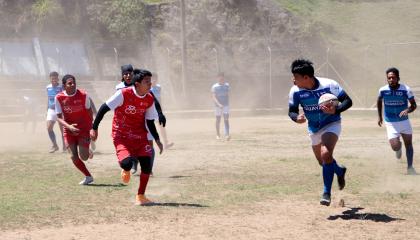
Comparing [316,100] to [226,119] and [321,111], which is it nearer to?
[321,111]

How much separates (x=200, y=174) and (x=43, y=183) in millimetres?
2853

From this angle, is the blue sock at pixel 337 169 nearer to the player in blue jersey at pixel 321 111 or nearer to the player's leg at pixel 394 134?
the player in blue jersey at pixel 321 111

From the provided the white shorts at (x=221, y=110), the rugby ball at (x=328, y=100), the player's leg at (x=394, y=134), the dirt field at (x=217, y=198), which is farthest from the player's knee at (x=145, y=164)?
the white shorts at (x=221, y=110)

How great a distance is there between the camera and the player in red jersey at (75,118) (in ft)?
38.5

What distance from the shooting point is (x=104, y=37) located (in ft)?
143

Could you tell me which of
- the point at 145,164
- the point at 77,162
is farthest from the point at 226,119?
the point at 145,164

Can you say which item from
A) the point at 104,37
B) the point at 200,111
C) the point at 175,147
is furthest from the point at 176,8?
the point at 175,147

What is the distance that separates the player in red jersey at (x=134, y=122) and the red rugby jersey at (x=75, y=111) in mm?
2595

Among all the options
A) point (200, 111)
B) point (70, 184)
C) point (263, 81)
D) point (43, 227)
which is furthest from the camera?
point (263, 81)

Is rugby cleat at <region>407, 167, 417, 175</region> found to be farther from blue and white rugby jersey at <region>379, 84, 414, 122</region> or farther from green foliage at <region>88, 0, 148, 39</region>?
green foliage at <region>88, 0, 148, 39</region>

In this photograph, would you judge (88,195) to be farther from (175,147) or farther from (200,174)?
(175,147)

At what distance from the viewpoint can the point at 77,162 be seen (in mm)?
11625

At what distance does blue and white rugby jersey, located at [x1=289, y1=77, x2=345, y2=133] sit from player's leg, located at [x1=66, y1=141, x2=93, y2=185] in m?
4.27

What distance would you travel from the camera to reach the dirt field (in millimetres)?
7465
